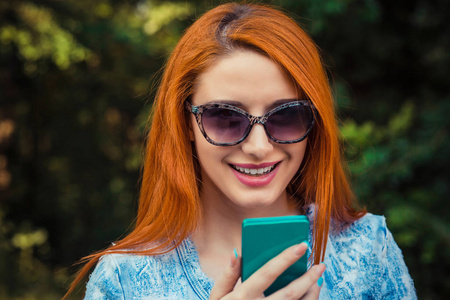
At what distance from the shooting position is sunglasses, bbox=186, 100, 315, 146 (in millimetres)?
1424

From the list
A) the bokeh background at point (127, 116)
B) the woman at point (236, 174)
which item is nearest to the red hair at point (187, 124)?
the woman at point (236, 174)

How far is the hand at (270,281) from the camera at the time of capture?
3.96ft

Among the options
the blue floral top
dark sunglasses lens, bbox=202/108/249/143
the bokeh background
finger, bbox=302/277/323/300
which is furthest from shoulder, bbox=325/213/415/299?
the bokeh background

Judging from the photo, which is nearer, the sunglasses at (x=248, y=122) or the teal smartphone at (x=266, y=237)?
the teal smartphone at (x=266, y=237)

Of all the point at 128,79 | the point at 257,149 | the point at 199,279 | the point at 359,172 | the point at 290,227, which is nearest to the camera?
the point at 290,227

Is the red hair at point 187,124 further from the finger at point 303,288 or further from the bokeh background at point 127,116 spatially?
the bokeh background at point 127,116

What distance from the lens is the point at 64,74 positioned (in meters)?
4.39

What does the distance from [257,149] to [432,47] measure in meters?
2.43

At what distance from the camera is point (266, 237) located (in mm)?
1255

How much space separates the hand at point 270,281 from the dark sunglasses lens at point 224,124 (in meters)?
0.37

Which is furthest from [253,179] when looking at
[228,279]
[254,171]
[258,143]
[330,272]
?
[330,272]

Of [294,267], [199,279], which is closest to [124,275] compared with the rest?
[199,279]

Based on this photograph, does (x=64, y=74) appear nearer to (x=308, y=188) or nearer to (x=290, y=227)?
(x=308, y=188)

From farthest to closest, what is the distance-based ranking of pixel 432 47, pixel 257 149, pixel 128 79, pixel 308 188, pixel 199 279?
pixel 128 79, pixel 432 47, pixel 308 188, pixel 199 279, pixel 257 149
